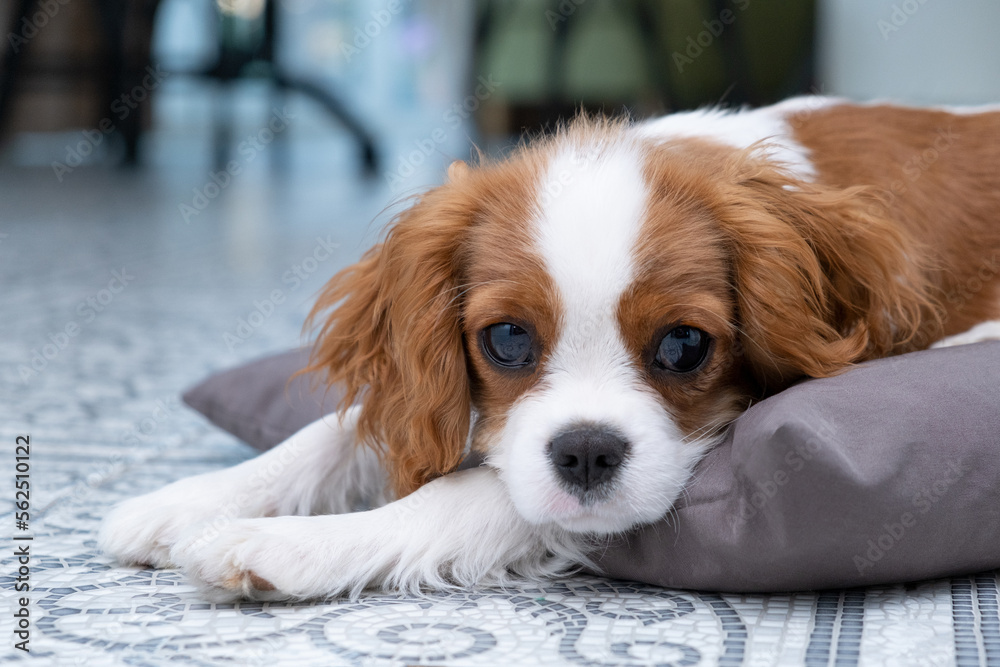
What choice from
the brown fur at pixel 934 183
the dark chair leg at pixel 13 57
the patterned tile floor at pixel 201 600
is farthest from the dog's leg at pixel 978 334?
the dark chair leg at pixel 13 57

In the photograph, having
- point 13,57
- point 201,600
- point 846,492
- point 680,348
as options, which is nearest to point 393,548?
point 201,600

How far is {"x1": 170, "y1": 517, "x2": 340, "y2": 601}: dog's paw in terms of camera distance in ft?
5.45

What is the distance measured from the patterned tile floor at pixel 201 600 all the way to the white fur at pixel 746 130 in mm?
839

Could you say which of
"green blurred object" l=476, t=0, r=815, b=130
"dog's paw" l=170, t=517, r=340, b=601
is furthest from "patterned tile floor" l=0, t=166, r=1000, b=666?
"green blurred object" l=476, t=0, r=815, b=130

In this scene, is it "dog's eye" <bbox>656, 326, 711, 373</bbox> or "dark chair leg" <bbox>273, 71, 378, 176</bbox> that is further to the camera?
"dark chair leg" <bbox>273, 71, 378, 176</bbox>

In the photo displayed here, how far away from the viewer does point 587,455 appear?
5.42 ft

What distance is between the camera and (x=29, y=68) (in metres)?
11.0

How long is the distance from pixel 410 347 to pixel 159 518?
55 centimetres

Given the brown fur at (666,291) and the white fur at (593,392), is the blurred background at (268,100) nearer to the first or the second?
the brown fur at (666,291)

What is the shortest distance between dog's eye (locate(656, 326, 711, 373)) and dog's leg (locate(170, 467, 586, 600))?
35 cm

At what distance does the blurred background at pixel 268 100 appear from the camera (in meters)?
5.57

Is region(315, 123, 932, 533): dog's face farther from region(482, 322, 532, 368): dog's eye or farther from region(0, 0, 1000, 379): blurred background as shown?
region(0, 0, 1000, 379): blurred background

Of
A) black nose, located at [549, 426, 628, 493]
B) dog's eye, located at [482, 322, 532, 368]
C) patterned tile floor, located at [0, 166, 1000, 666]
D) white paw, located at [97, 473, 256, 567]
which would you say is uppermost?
dog's eye, located at [482, 322, 532, 368]

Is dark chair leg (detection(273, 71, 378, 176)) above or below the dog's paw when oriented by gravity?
above
